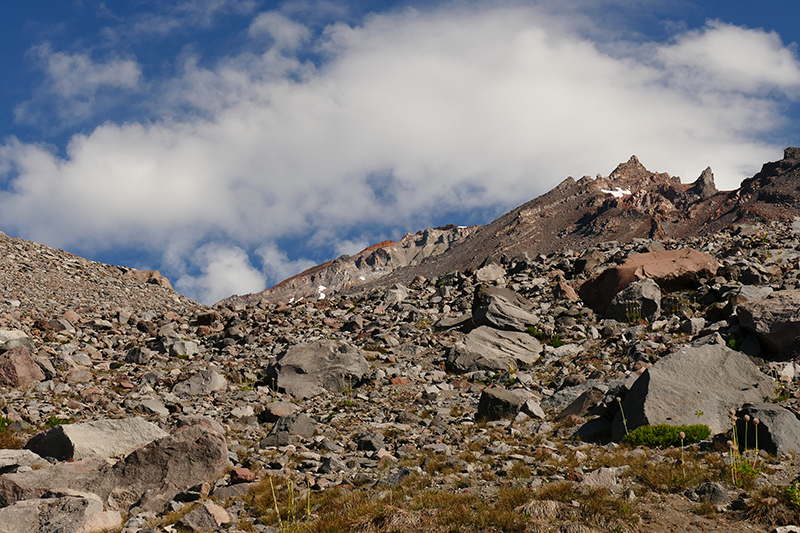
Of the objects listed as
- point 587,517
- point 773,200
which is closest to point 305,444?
point 587,517

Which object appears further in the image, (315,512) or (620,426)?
(620,426)

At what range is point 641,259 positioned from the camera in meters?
20.9

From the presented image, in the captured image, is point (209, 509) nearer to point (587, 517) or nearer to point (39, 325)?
point (587, 517)

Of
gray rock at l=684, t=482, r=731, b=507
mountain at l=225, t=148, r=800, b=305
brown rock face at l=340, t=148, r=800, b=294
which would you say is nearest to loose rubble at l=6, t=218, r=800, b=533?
gray rock at l=684, t=482, r=731, b=507

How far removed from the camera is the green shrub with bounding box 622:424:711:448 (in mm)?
9352

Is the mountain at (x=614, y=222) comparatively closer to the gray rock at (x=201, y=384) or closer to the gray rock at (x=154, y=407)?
the gray rock at (x=201, y=384)

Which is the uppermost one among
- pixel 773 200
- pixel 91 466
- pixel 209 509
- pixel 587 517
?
pixel 773 200

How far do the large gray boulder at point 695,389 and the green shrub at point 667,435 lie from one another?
0.27 m

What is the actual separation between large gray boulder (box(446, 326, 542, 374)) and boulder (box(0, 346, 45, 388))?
485 inches

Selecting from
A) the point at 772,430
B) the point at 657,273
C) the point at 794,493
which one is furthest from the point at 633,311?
the point at 794,493

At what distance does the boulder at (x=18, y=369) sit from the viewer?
14.5 meters

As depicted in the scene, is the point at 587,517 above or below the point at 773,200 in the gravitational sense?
below

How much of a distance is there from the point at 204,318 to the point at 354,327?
748cm

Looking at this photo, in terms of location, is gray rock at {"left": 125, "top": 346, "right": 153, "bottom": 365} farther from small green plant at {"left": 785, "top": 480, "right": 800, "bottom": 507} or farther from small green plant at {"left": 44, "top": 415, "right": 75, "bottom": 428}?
small green plant at {"left": 785, "top": 480, "right": 800, "bottom": 507}
